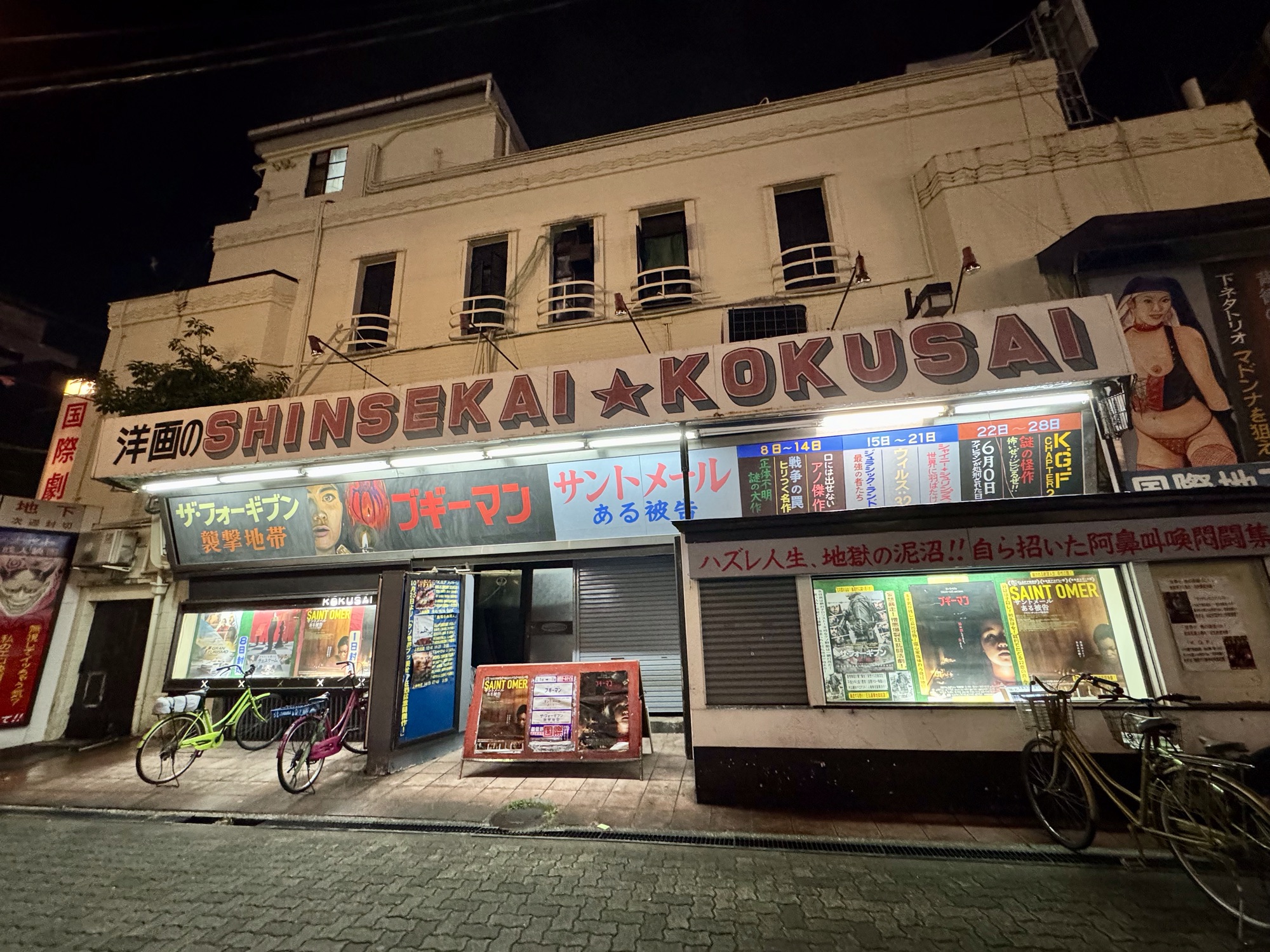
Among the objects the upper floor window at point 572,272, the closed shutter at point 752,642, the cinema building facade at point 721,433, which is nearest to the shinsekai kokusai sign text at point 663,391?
the cinema building facade at point 721,433

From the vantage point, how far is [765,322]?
10398 millimetres

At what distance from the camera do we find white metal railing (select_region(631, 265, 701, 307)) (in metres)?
10.9

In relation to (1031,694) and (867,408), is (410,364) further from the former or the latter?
(1031,694)

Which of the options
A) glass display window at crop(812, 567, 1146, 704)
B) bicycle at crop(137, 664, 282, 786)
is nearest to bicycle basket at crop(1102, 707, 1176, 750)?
glass display window at crop(812, 567, 1146, 704)

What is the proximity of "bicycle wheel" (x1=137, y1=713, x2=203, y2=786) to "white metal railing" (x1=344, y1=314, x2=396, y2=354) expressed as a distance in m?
8.06

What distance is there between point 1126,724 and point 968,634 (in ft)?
6.01

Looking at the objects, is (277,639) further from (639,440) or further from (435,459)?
(639,440)

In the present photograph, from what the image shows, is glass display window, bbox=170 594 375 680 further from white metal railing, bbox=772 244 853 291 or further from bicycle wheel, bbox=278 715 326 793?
white metal railing, bbox=772 244 853 291

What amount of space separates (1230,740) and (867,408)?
5.36 meters

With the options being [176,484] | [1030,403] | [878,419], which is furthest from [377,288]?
[1030,403]

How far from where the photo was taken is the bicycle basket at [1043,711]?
5199 millimetres

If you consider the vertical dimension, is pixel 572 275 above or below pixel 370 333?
above

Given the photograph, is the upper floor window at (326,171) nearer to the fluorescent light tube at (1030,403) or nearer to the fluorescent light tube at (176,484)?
the fluorescent light tube at (176,484)

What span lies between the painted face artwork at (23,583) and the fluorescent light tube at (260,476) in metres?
5.69
